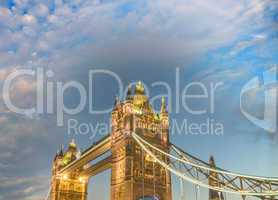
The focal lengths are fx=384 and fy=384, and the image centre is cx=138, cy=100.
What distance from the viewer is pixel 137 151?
42.5 meters

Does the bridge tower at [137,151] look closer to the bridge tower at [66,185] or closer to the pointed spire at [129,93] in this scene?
the pointed spire at [129,93]

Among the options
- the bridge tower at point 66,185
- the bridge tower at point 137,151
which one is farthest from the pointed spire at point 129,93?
the bridge tower at point 66,185

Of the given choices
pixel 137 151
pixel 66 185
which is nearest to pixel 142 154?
pixel 137 151

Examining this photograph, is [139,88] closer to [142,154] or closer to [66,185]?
[142,154]

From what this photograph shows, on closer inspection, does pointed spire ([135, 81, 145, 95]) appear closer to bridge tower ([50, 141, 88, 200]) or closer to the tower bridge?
the tower bridge

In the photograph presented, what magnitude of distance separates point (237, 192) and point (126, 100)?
18.4 m

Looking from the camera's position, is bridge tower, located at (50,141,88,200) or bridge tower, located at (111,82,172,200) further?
bridge tower, located at (50,141,88,200)

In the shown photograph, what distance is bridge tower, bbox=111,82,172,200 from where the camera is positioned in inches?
1610

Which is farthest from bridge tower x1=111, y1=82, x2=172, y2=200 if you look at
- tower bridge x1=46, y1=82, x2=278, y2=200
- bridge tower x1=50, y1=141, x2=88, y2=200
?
bridge tower x1=50, y1=141, x2=88, y2=200

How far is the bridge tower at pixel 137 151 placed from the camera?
1610 inches

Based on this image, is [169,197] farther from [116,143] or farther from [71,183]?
[71,183]

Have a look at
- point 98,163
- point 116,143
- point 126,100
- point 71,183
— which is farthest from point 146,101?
point 71,183

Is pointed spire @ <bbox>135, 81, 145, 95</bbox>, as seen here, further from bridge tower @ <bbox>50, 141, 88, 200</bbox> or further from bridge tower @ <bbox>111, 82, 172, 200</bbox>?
bridge tower @ <bbox>50, 141, 88, 200</bbox>

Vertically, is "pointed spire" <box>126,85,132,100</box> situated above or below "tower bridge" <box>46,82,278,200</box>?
Answer: above
